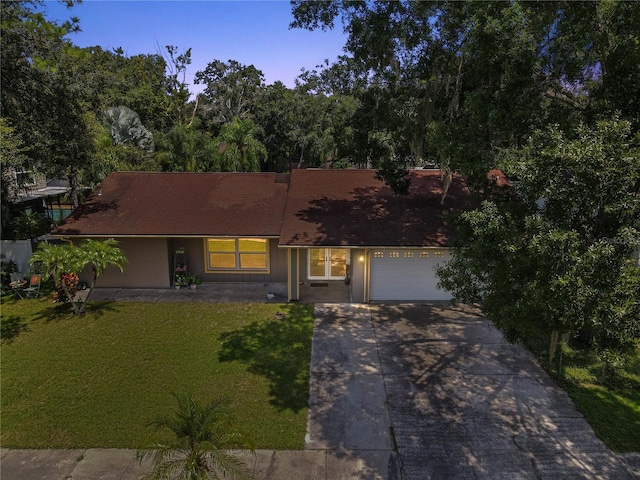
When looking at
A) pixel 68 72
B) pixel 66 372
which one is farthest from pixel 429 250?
pixel 68 72

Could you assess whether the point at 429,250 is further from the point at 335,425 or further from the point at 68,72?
the point at 68,72

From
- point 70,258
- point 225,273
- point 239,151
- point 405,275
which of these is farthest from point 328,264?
point 239,151

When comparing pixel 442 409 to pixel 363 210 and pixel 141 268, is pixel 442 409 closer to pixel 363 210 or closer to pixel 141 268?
pixel 363 210

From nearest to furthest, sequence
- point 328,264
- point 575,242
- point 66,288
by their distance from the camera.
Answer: point 575,242 → point 66,288 → point 328,264

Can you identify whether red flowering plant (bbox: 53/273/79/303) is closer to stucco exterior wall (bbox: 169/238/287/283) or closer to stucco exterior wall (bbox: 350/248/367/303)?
stucco exterior wall (bbox: 169/238/287/283)

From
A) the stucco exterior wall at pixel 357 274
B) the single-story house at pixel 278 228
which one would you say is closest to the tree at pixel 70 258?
the single-story house at pixel 278 228

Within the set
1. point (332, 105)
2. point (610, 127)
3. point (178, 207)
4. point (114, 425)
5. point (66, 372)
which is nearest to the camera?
point (610, 127)

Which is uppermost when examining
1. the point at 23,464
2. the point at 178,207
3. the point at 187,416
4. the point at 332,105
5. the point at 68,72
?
the point at 332,105
